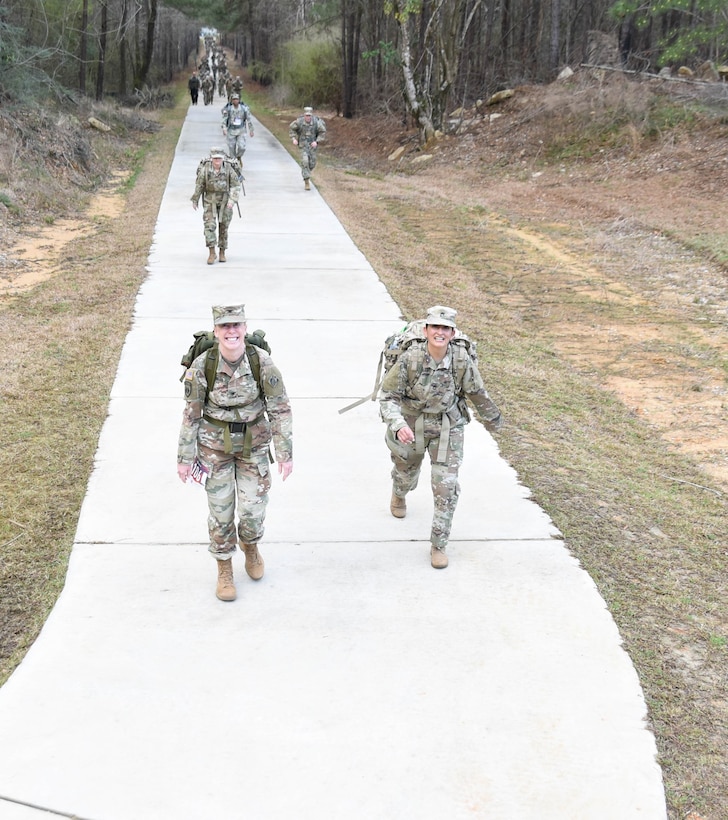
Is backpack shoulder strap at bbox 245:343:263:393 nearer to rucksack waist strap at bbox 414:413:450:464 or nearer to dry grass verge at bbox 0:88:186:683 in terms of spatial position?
rucksack waist strap at bbox 414:413:450:464

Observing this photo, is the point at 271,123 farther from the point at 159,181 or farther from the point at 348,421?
the point at 348,421

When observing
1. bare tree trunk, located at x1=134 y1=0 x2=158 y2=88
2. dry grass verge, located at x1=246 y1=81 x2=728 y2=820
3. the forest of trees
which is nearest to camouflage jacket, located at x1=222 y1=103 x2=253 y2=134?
dry grass verge, located at x1=246 y1=81 x2=728 y2=820

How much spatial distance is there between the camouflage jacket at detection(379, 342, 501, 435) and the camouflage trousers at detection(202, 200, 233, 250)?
791cm

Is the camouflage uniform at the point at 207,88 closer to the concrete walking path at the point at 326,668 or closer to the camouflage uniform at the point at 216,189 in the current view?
the camouflage uniform at the point at 216,189

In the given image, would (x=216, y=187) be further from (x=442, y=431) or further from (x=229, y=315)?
(x=229, y=315)

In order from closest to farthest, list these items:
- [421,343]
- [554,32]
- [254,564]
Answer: [421,343]
[254,564]
[554,32]

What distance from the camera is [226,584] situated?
4801 millimetres

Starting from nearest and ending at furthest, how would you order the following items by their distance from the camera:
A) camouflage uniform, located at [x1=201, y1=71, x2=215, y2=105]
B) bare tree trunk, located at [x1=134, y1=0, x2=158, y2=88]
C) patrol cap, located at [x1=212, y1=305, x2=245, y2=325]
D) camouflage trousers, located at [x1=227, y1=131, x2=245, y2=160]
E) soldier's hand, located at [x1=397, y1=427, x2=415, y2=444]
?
patrol cap, located at [x1=212, y1=305, x2=245, y2=325], soldier's hand, located at [x1=397, y1=427, x2=415, y2=444], camouflage trousers, located at [x1=227, y1=131, x2=245, y2=160], bare tree trunk, located at [x1=134, y1=0, x2=158, y2=88], camouflage uniform, located at [x1=201, y1=71, x2=215, y2=105]

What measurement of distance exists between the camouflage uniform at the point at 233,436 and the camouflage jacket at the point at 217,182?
7812 millimetres

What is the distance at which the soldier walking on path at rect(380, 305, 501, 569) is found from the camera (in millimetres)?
4801

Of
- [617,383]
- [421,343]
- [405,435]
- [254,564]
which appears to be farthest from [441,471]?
[617,383]

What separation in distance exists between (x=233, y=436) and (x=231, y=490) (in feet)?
1.06

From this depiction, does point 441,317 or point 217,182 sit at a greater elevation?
point 217,182

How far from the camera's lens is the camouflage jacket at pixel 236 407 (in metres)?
4.40
